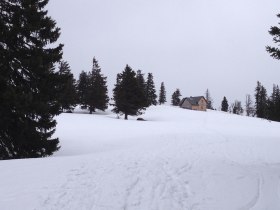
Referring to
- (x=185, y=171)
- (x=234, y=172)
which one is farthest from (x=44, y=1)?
(x=234, y=172)

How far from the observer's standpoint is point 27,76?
16344 mm

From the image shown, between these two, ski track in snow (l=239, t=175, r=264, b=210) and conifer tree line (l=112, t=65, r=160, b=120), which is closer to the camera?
ski track in snow (l=239, t=175, r=264, b=210)

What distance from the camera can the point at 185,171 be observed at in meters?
10.4

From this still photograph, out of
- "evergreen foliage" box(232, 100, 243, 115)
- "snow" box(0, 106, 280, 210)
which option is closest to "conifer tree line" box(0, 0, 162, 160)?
"snow" box(0, 106, 280, 210)

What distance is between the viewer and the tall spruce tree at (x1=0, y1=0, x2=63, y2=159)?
15.3m

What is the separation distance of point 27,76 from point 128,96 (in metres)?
33.4

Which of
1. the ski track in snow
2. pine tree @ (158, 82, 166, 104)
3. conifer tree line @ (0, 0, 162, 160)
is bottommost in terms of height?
the ski track in snow

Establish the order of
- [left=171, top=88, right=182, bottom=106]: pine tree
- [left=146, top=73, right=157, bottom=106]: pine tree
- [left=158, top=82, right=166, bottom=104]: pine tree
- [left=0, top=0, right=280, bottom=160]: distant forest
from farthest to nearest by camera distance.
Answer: [left=171, top=88, right=182, bottom=106]: pine tree
[left=158, top=82, right=166, bottom=104]: pine tree
[left=146, top=73, right=157, bottom=106]: pine tree
[left=0, top=0, right=280, bottom=160]: distant forest

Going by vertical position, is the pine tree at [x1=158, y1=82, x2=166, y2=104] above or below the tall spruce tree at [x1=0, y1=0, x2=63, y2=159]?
above

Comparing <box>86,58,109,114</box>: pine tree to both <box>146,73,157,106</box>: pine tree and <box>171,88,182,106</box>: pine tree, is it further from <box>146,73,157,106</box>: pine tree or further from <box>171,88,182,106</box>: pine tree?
<box>171,88,182,106</box>: pine tree

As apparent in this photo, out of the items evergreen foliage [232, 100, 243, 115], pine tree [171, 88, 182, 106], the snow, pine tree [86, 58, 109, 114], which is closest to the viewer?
the snow

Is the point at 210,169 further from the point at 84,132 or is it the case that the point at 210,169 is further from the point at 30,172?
the point at 84,132

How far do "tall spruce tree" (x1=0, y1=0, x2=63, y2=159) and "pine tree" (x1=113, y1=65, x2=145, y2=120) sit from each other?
3189 cm

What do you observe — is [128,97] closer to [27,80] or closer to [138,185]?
[27,80]
